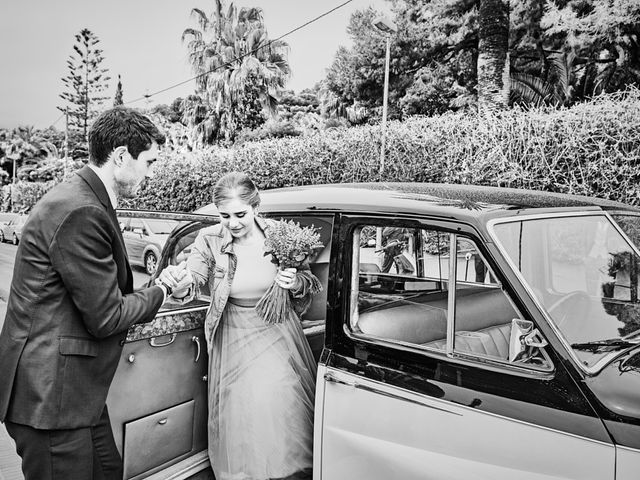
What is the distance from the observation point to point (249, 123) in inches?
1064

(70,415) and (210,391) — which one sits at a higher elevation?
Answer: (70,415)

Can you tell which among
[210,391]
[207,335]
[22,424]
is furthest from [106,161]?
[210,391]

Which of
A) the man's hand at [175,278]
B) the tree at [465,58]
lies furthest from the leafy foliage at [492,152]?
the tree at [465,58]

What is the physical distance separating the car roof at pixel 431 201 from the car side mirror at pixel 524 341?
450mm

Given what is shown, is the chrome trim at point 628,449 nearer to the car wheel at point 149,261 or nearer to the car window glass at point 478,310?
the car window glass at point 478,310

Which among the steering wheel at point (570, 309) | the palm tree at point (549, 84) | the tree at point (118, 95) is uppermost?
the tree at point (118, 95)

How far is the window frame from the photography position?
191 cm

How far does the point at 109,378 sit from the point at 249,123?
26.3 m

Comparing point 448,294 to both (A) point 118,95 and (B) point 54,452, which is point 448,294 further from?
(A) point 118,95

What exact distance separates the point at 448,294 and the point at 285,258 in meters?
0.80

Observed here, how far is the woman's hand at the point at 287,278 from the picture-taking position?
8.28 feet

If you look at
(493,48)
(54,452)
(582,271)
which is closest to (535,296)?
(582,271)

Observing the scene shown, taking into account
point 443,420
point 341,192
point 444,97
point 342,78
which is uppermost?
point 342,78

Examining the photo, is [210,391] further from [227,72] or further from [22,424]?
[227,72]
